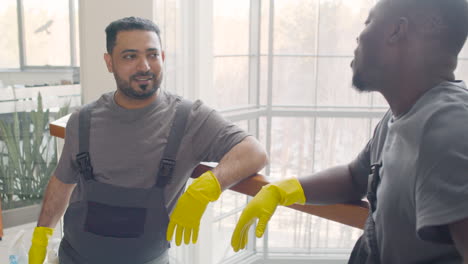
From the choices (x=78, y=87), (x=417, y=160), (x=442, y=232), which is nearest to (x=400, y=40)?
(x=417, y=160)

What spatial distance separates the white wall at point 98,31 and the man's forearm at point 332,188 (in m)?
1.70

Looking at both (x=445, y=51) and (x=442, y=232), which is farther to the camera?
(x=445, y=51)

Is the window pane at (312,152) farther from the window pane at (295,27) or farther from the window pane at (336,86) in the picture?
the window pane at (295,27)

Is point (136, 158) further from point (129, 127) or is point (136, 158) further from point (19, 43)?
point (19, 43)

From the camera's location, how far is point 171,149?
1474 mm

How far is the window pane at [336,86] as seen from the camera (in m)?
4.05

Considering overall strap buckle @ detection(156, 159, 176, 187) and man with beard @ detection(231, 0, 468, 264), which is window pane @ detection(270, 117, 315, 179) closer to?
overall strap buckle @ detection(156, 159, 176, 187)

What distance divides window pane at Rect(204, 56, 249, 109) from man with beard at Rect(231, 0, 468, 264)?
2888 millimetres

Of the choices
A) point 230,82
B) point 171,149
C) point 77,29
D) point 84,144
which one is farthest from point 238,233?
point 230,82

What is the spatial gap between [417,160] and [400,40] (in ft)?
0.75

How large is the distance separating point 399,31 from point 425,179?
0.28 metres

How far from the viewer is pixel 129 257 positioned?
146cm

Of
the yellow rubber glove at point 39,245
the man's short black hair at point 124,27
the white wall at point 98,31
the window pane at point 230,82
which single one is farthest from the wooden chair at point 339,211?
the window pane at point 230,82

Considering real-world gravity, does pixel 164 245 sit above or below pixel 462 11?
below
